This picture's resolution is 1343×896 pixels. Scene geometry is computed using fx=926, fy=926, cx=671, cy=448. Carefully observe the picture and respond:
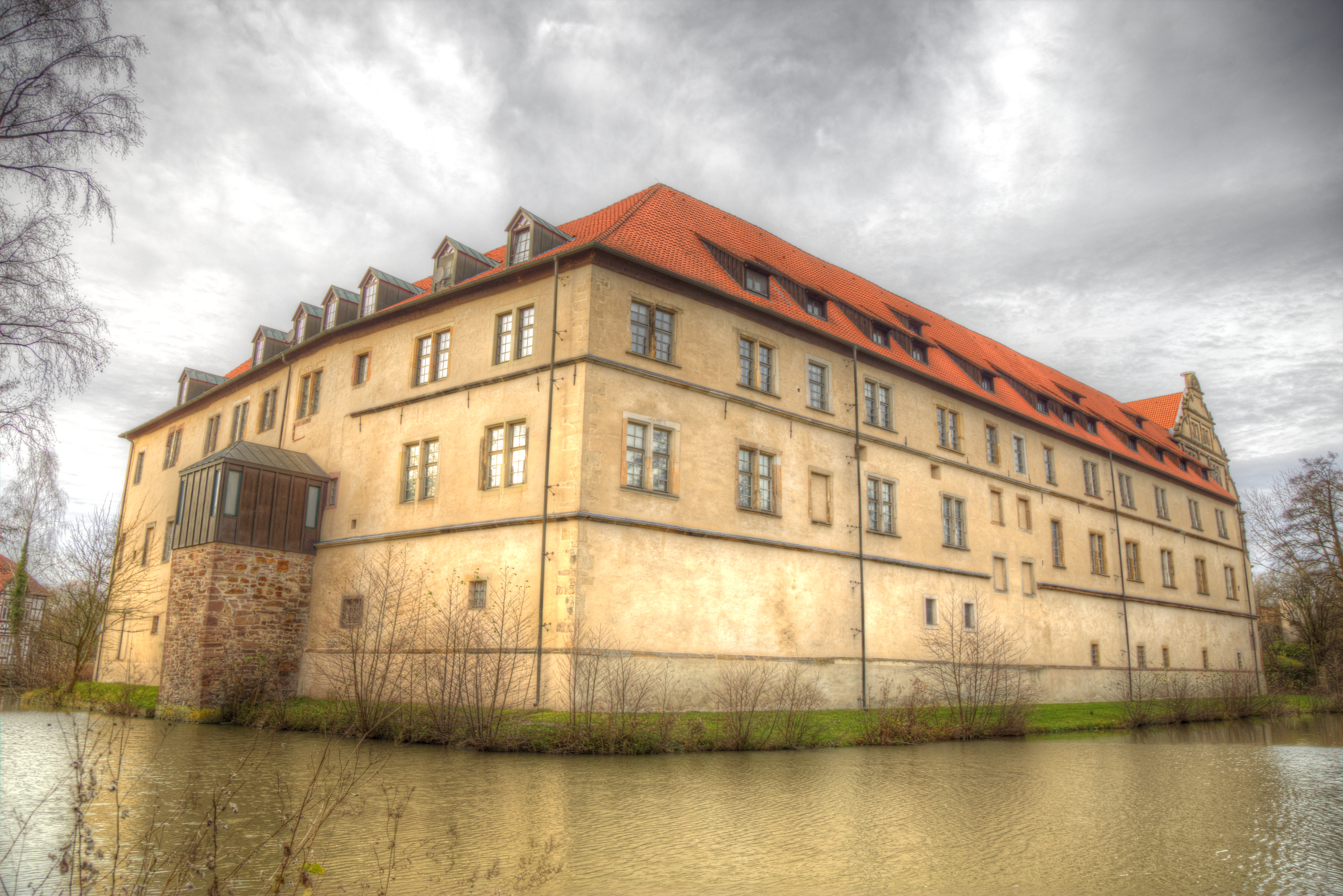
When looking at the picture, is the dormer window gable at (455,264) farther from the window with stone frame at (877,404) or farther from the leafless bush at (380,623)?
the window with stone frame at (877,404)

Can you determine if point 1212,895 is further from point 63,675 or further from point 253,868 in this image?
point 63,675

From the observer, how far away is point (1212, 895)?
263 inches

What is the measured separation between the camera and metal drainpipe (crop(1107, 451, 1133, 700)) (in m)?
38.0

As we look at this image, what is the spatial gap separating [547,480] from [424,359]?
725cm

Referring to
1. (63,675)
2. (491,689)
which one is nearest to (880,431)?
(491,689)

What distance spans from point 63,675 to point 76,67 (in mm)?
27773

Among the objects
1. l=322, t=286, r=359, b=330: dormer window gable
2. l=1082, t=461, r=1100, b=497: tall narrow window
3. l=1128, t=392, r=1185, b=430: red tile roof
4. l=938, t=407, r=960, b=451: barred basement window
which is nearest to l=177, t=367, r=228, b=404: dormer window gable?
l=322, t=286, r=359, b=330: dormer window gable

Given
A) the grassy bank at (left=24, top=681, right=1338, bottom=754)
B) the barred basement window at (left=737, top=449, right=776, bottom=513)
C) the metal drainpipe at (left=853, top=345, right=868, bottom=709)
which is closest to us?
the grassy bank at (left=24, top=681, right=1338, bottom=754)

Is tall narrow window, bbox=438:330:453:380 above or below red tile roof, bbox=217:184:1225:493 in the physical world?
below

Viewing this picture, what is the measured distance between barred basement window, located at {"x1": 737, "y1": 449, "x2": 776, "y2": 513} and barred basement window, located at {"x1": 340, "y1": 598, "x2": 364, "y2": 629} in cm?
1034

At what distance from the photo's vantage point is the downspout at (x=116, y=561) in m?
28.3

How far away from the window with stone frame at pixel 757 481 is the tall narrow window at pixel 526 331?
588 cm

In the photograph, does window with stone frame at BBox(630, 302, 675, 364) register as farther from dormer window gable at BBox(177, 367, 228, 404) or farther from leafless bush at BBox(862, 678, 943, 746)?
dormer window gable at BBox(177, 367, 228, 404)

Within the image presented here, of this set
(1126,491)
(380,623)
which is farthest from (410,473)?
(1126,491)
